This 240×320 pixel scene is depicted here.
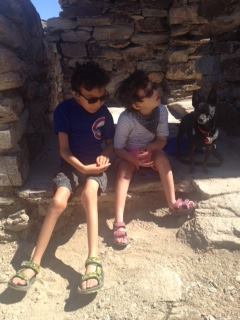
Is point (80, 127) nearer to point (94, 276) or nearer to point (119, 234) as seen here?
point (119, 234)

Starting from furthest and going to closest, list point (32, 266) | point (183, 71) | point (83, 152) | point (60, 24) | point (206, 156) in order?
point (183, 71) < point (60, 24) < point (206, 156) < point (83, 152) < point (32, 266)

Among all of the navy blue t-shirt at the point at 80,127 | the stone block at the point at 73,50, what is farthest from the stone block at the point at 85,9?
the navy blue t-shirt at the point at 80,127

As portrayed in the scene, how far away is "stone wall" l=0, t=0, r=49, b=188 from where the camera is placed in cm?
306

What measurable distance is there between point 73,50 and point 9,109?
3.06 metres

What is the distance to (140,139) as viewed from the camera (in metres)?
3.44

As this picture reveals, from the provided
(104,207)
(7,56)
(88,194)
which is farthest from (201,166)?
(7,56)

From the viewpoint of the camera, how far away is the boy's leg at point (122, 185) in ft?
10.4

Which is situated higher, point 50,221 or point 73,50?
point 73,50

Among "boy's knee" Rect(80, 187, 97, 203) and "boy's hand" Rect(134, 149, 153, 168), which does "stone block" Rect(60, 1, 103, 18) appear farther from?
"boy's knee" Rect(80, 187, 97, 203)

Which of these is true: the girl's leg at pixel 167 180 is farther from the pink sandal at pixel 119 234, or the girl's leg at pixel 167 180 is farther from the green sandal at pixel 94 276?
the green sandal at pixel 94 276

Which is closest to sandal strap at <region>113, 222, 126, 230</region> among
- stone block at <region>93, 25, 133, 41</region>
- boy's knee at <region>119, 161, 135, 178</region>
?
boy's knee at <region>119, 161, 135, 178</region>

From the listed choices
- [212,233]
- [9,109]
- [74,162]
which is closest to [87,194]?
[74,162]

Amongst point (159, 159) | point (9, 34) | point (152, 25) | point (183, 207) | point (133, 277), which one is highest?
point (152, 25)

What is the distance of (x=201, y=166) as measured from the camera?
3736 millimetres
